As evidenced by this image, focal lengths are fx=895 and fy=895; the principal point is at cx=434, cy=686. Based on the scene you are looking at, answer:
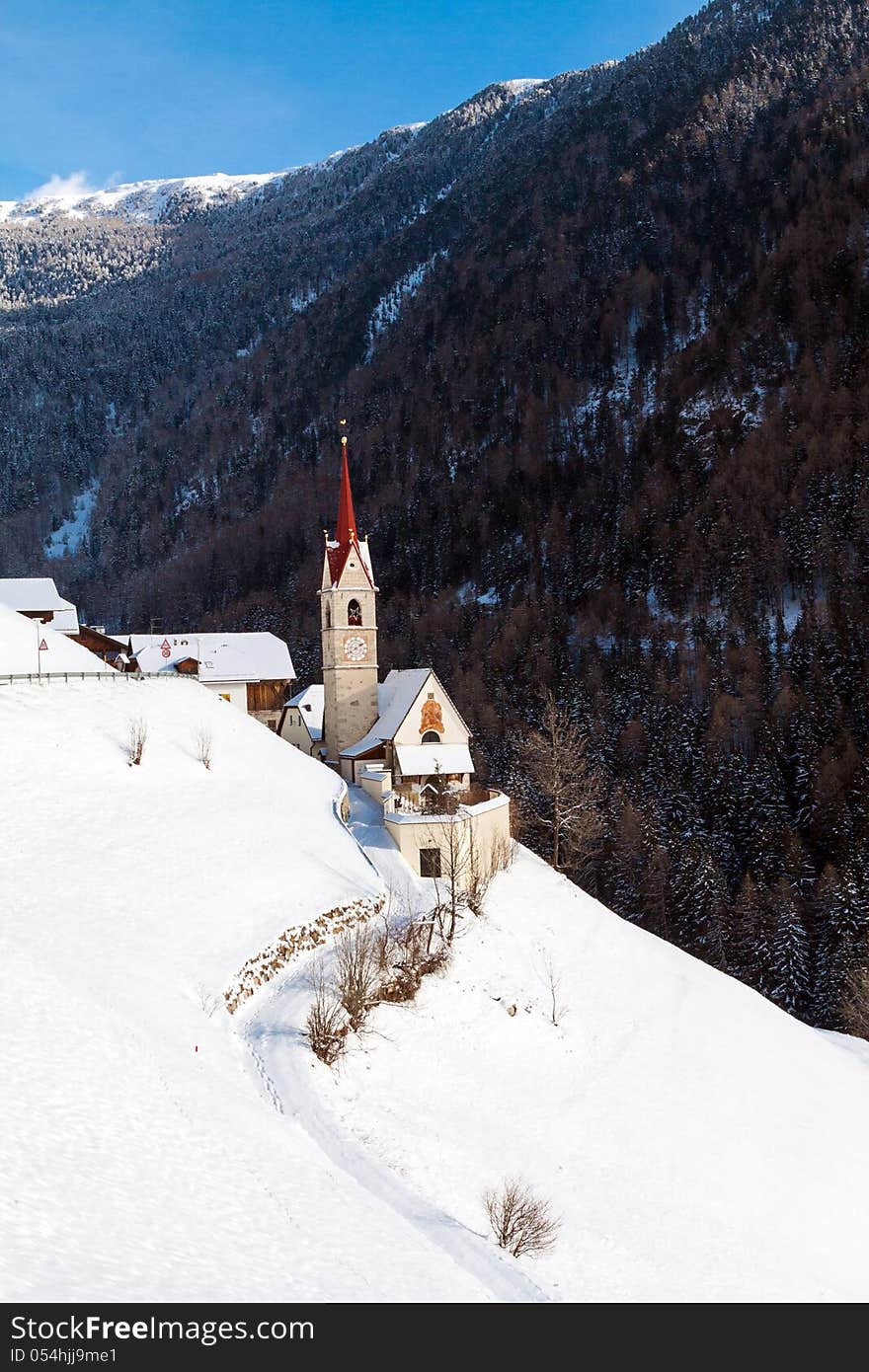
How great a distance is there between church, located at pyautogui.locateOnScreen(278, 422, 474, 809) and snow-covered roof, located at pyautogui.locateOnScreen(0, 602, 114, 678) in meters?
15.9

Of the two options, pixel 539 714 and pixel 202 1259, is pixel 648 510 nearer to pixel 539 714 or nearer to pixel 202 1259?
pixel 539 714

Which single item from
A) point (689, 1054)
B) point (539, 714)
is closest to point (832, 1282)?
point (689, 1054)

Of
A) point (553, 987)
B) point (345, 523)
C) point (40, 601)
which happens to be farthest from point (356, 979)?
point (40, 601)

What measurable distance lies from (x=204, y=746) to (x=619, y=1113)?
25642 millimetres

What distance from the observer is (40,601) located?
73.8m

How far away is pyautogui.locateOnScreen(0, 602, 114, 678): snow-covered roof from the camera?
53.6m

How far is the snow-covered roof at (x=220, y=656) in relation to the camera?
253 ft

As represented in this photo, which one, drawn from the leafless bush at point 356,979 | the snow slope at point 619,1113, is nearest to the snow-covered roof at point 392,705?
the snow slope at point 619,1113

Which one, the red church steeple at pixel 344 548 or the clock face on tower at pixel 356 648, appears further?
the red church steeple at pixel 344 548

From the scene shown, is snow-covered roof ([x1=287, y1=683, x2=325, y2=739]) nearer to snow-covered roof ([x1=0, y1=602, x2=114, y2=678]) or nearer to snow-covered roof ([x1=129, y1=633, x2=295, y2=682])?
snow-covered roof ([x1=129, y1=633, x2=295, y2=682])

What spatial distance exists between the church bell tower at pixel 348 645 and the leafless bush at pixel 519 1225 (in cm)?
4305

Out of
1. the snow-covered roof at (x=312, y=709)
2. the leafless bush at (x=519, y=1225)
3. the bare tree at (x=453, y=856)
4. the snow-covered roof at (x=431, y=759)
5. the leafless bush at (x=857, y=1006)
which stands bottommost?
the leafless bush at (x=857, y=1006)

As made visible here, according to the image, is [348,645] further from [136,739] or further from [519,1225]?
[519,1225]

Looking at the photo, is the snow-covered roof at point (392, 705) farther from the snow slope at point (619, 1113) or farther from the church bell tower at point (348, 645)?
the snow slope at point (619, 1113)
